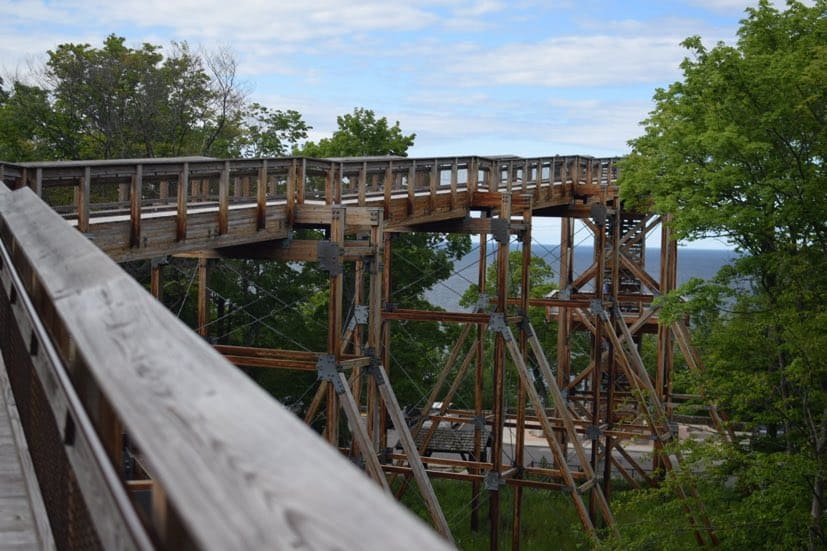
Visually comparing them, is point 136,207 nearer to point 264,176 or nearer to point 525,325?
point 264,176

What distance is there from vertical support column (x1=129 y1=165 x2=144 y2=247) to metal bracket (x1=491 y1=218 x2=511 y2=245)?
24.4 ft

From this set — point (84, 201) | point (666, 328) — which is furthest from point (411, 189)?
point (666, 328)

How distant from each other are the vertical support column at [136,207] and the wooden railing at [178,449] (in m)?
8.14

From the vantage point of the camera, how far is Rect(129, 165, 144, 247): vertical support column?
10595mm

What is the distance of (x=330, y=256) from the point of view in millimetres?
12742

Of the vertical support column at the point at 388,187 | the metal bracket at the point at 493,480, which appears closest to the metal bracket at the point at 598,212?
the metal bracket at the point at 493,480

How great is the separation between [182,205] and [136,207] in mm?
800

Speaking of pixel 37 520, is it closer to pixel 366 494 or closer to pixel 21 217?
pixel 21 217

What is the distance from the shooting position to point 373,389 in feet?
51.5

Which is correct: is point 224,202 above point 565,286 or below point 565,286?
above

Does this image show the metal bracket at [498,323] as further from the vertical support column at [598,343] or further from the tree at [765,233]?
the vertical support column at [598,343]

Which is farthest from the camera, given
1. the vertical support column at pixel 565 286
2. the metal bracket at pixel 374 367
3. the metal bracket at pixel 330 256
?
the vertical support column at pixel 565 286

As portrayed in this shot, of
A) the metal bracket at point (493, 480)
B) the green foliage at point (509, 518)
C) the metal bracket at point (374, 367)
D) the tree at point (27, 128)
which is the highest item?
the tree at point (27, 128)

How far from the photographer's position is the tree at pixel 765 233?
15055 mm
